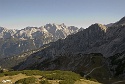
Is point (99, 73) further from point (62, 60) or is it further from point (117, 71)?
point (62, 60)

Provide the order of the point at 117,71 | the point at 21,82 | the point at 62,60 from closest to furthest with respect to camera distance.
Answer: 1. the point at 21,82
2. the point at 117,71
3. the point at 62,60

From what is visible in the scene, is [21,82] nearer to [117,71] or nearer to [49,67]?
[117,71]

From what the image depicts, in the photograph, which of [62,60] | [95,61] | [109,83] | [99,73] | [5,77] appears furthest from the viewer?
[62,60]

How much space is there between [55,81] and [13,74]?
30.3ft

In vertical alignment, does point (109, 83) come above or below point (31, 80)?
below

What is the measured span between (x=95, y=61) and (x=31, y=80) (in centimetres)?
10122

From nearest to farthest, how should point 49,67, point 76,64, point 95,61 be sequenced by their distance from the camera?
point 95,61, point 76,64, point 49,67

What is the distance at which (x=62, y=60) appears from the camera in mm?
171125

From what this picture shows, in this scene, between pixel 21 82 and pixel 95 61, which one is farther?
pixel 95 61

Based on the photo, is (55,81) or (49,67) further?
(49,67)

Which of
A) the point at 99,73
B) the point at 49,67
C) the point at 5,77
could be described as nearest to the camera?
the point at 5,77

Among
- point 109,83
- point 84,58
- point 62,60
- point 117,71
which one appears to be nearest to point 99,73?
point 117,71

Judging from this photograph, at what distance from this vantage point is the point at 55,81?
100 ft

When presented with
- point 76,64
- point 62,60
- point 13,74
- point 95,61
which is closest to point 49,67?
point 62,60
